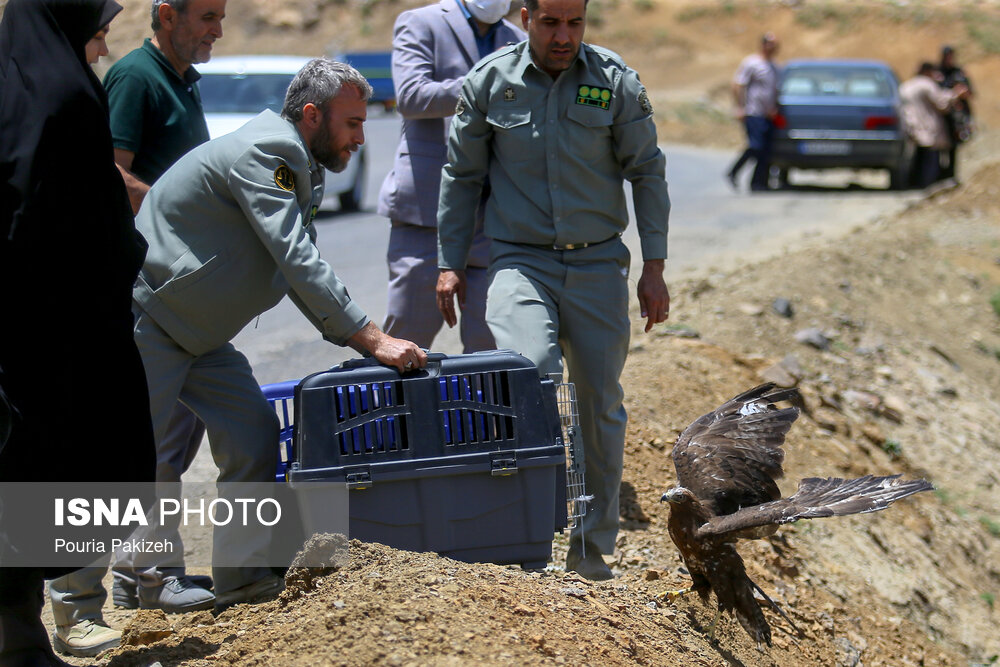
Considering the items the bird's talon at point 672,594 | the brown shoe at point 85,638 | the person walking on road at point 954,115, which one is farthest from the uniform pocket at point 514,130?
the person walking on road at point 954,115

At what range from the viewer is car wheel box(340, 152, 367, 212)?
14203 mm

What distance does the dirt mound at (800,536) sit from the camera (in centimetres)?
341

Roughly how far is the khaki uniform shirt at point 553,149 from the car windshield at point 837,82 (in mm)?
13621

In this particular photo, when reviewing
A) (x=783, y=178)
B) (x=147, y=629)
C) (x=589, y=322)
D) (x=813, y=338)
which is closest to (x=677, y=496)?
(x=589, y=322)

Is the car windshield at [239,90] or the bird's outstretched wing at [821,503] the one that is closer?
the bird's outstretched wing at [821,503]

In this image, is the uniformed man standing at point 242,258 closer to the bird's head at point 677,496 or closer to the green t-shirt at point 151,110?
A: the green t-shirt at point 151,110

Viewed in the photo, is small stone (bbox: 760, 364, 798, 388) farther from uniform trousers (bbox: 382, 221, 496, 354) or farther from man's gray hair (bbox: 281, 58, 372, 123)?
man's gray hair (bbox: 281, 58, 372, 123)

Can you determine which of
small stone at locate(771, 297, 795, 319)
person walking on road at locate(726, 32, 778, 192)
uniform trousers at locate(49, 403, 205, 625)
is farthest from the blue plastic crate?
person walking on road at locate(726, 32, 778, 192)

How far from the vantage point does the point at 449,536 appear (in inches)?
151

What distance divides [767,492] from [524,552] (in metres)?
1.43

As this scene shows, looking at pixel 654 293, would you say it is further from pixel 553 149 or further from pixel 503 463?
pixel 503 463

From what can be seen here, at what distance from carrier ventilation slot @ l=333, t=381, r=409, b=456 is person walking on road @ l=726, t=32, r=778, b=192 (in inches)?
547

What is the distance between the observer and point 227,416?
163 inches

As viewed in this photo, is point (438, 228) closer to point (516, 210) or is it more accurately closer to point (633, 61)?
point (516, 210)
